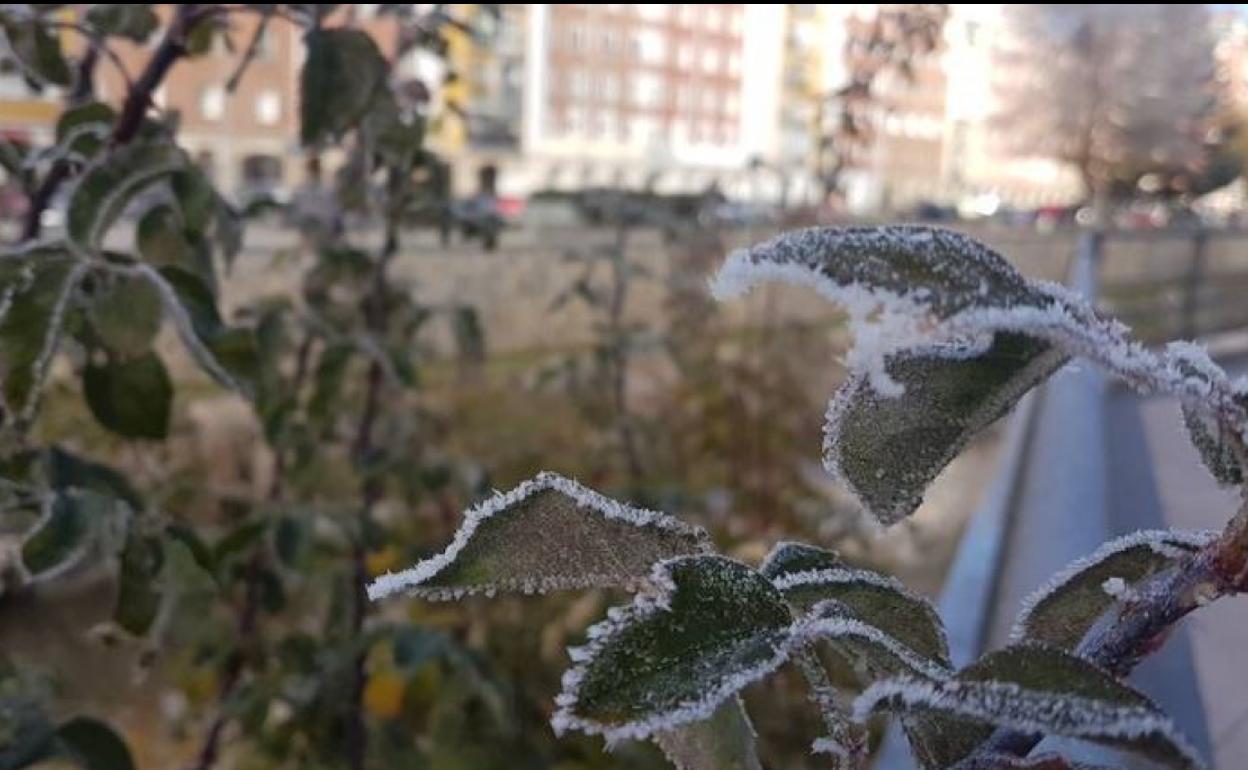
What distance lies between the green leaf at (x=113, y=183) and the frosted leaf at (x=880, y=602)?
65cm

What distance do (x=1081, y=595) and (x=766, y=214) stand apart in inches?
154

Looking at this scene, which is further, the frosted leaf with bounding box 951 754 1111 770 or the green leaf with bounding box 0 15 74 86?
the green leaf with bounding box 0 15 74 86

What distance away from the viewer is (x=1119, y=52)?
23.3 ft

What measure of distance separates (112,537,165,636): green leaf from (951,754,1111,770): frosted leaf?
28.3 inches

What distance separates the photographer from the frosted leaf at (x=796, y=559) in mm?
497

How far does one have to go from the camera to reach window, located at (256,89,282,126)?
2650 millimetres

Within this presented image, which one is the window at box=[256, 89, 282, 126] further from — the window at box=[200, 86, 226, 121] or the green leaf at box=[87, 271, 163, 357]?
the green leaf at box=[87, 271, 163, 357]

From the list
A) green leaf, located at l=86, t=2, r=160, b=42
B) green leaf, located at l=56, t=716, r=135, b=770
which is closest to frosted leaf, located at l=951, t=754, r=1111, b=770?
green leaf, located at l=56, t=716, r=135, b=770

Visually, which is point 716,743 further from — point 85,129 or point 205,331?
point 85,129

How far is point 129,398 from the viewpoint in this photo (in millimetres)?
1058

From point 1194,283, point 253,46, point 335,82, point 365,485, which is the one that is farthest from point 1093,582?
point 1194,283

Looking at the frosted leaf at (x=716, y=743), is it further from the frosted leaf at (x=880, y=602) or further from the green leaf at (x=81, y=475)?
the green leaf at (x=81, y=475)

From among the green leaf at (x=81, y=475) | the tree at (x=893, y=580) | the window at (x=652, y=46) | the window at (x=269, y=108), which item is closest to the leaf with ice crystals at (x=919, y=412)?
the tree at (x=893, y=580)

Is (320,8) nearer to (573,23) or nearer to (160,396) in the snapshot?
(160,396)
